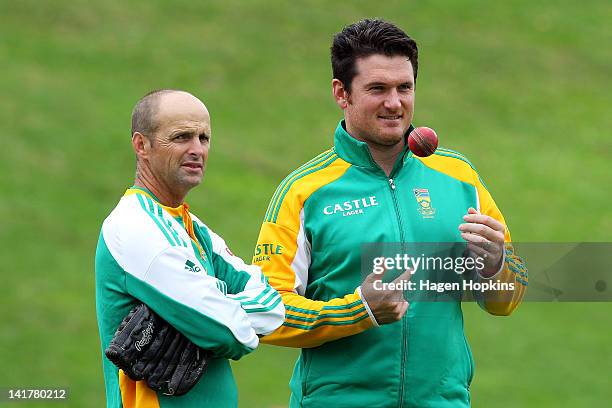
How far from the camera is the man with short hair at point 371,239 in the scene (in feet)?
17.8

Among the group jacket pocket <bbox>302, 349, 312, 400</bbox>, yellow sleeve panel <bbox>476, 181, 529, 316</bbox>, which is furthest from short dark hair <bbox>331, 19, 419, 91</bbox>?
jacket pocket <bbox>302, 349, 312, 400</bbox>

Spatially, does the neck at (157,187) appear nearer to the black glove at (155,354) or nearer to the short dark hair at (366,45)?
the black glove at (155,354)

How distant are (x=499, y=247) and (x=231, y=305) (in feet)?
4.32

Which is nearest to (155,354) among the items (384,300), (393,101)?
(384,300)

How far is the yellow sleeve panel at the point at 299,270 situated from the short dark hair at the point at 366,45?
1.31 feet

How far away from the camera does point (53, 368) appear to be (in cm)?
1498

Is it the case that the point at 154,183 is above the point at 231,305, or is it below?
above

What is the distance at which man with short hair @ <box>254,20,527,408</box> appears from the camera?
543 centimetres

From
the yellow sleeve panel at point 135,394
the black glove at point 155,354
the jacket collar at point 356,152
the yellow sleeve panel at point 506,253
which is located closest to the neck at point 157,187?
the black glove at point 155,354

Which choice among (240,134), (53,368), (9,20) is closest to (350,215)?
(53,368)

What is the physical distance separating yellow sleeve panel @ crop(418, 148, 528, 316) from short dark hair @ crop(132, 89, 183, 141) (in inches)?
55.6

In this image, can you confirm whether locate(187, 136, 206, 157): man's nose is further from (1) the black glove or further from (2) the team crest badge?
(2) the team crest badge

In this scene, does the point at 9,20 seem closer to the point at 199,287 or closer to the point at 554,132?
the point at 554,132

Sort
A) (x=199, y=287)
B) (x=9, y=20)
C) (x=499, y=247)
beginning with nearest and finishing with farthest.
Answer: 1. (x=199, y=287)
2. (x=499, y=247)
3. (x=9, y=20)
